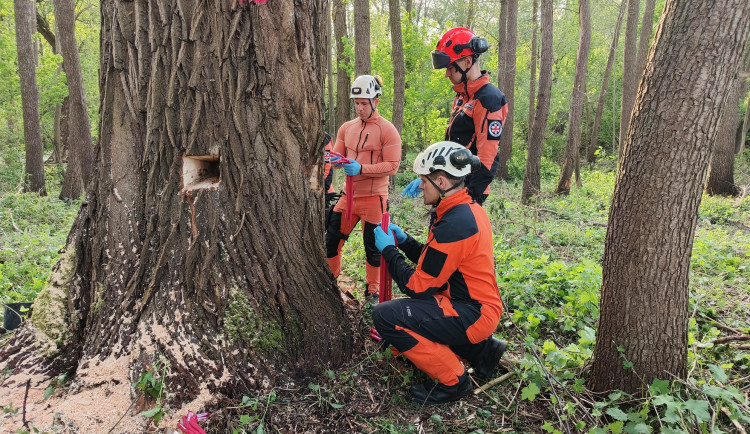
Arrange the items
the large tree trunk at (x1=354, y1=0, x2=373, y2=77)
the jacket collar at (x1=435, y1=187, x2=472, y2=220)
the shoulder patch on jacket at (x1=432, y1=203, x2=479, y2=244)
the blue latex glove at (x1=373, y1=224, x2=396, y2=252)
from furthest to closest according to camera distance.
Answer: the large tree trunk at (x1=354, y1=0, x2=373, y2=77)
the blue latex glove at (x1=373, y1=224, x2=396, y2=252)
the jacket collar at (x1=435, y1=187, x2=472, y2=220)
the shoulder patch on jacket at (x1=432, y1=203, x2=479, y2=244)

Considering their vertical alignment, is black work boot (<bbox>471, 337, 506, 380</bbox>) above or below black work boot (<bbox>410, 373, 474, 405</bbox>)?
above

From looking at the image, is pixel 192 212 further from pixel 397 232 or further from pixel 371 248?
pixel 371 248

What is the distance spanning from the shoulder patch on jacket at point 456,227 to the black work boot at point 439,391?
2.93ft

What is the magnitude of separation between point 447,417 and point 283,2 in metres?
2.54

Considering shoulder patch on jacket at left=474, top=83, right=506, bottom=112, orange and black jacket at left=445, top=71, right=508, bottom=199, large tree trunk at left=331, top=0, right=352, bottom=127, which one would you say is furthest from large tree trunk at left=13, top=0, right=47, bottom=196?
shoulder patch on jacket at left=474, top=83, right=506, bottom=112

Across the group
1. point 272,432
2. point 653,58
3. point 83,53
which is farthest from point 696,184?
point 83,53

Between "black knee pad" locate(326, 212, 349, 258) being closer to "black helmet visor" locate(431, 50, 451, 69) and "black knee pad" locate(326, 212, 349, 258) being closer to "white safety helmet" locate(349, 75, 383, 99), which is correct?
"white safety helmet" locate(349, 75, 383, 99)

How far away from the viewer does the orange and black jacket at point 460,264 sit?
2.64 meters

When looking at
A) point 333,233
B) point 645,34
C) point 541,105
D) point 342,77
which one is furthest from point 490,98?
point 645,34

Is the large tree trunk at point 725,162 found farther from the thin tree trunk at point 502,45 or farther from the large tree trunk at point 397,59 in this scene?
the large tree trunk at point 397,59

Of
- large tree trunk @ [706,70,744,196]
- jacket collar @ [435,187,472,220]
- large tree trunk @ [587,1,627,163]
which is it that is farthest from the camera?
large tree trunk @ [587,1,627,163]

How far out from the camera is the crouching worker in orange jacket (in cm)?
266

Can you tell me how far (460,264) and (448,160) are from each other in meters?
0.66

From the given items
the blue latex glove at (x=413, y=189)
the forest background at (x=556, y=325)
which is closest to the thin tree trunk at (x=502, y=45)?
the forest background at (x=556, y=325)
